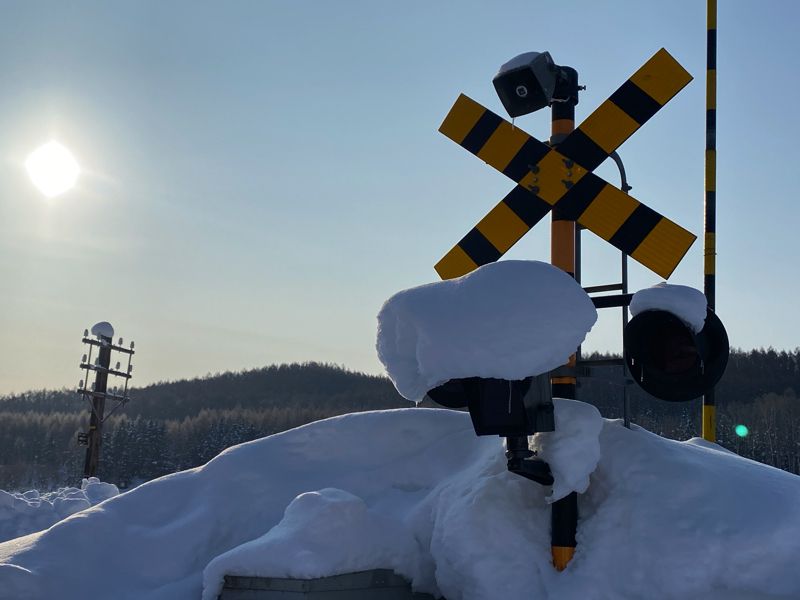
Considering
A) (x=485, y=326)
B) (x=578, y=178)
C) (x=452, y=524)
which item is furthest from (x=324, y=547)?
(x=578, y=178)

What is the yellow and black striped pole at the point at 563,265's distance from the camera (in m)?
4.07

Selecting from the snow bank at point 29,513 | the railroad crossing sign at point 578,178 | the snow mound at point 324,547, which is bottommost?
the snow bank at point 29,513

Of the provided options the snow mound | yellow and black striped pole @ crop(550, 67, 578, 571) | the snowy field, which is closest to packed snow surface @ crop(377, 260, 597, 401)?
the snowy field

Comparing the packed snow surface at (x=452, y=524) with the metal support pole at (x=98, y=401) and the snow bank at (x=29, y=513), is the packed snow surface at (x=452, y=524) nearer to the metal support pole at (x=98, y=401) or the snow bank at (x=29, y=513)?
the snow bank at (x=29, y=513)

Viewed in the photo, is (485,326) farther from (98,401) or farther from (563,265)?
(98,401)

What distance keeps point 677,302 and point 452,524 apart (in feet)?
5.30

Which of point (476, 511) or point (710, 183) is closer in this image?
point (476, 511)

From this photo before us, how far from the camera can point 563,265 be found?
179 inches

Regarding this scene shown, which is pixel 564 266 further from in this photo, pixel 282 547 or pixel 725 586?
pixel 282 547

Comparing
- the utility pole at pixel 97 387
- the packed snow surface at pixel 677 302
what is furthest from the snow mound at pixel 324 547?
Result: the utility pole at pixel 97 387

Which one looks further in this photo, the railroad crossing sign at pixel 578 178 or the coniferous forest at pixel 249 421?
the coniferous forest at pixel 249 421

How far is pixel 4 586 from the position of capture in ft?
13.5

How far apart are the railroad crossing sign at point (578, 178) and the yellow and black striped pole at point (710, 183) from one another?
244 centimetres

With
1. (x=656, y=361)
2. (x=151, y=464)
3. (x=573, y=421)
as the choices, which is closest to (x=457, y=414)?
(x=573, y=421)
